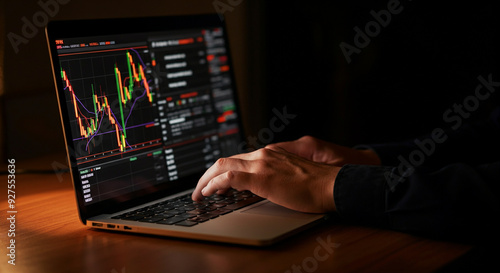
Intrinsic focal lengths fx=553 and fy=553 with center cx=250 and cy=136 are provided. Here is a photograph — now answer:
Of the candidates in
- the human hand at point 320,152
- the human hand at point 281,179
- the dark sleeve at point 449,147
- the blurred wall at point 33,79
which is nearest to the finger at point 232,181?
the human hand at point 281,179

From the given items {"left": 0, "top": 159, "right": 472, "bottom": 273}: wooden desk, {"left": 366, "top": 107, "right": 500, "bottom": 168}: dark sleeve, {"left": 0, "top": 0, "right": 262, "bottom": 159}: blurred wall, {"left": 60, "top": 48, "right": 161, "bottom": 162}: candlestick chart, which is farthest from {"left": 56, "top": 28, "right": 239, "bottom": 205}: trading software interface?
{"left": 0, "top": 0, "right": 262, "bottom": 159}: blurred wall

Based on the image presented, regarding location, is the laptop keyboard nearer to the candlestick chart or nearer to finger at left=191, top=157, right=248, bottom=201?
finger at left=191, top=157, right=248, bottom=201

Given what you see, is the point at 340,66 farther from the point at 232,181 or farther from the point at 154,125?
the point at 232,181

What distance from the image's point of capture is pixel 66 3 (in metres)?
1.57

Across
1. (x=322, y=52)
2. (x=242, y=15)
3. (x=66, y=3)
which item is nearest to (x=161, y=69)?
(x=66, y=3)

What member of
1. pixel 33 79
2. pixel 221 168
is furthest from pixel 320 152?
pixel 33 79

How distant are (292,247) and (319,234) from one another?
71mm

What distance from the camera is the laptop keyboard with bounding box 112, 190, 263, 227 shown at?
0.92 metres

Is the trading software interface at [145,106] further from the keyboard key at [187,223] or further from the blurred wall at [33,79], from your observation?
the blurred wall at [33,79]

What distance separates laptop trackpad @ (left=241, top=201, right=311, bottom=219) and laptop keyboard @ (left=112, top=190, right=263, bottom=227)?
27 mm

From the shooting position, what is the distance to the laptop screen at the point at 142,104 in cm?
101

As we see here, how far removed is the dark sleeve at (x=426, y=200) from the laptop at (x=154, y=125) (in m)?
0.08

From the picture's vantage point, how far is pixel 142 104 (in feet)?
3.79

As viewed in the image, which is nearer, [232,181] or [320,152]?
[232,181]
